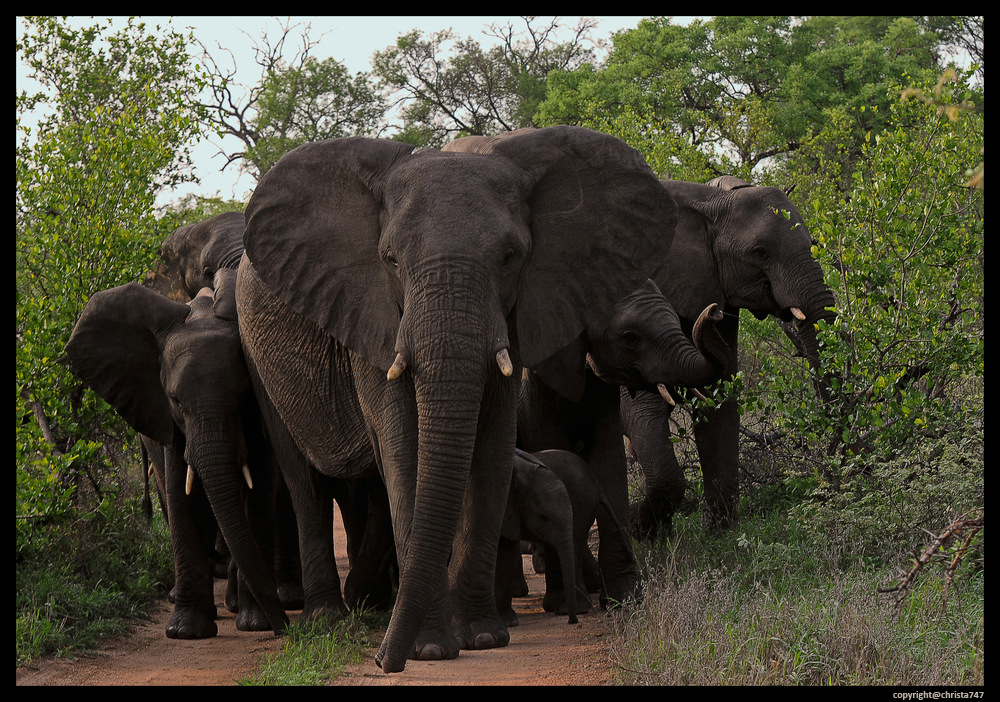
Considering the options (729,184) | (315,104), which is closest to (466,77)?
(315,104)

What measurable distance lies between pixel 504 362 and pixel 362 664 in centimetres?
175

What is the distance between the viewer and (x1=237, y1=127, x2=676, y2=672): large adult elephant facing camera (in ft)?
16.6

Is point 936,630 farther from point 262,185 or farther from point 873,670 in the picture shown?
point 262,185

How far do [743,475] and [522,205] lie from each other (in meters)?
4.78

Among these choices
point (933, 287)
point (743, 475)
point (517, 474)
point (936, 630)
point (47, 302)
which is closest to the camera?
point (936, 630)

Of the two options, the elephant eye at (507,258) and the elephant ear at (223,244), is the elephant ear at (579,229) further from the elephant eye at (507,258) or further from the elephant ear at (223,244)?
the elephant ear at (223,244)

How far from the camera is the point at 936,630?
505 centimetres

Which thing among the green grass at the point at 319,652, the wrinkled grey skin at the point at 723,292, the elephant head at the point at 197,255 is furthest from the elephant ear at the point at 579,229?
the elephant head at the point at 197,255

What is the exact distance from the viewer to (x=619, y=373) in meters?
7.38

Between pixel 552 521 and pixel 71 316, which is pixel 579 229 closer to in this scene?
pixel 552 521

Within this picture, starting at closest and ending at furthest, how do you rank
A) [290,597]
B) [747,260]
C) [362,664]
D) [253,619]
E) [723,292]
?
1. [362,664]
2. [253,619]
3. [290,597]
4. [747,260]
5. [723,292]

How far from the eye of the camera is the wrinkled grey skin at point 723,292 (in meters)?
8.52

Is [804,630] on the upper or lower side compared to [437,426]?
lower
